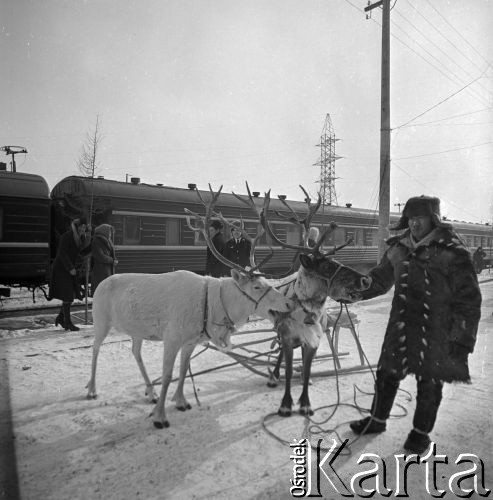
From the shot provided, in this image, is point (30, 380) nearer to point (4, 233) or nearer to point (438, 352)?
point (438, 352)

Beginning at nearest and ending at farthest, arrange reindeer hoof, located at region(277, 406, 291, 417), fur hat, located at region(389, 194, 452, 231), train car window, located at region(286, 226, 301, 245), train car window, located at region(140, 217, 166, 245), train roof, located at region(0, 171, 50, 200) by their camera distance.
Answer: fur hat, located at region(389, 194, 452, 231) < reindeer hoof, located at region(277, 406, 291, 417) < train roof, located at region(0, 171, 50, 200) < train car window, located at region(140, 217, 166, 245) < train car window, located at region(286, 226, 301, 245)

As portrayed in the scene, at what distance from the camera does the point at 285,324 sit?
3186 millimetres

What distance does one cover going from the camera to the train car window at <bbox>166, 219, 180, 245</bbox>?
403 inches

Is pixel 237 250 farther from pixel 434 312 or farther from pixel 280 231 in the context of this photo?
pixel 280 231

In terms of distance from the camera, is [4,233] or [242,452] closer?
[242,452]

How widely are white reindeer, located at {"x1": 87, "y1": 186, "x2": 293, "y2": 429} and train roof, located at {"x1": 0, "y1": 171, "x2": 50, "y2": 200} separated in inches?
242

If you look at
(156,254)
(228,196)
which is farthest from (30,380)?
(228,196)

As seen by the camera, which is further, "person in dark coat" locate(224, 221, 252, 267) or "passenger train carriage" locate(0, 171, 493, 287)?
"passenger train carriage" locate(0, 171, 493, 287)

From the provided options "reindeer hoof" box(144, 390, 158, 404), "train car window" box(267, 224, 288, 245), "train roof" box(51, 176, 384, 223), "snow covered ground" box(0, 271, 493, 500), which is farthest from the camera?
"train car window" box(267, 224, 288, 245)

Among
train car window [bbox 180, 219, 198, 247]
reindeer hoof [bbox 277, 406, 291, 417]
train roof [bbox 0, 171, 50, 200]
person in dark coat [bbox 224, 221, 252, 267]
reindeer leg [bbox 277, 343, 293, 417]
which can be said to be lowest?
reindeer hoof [bbox 277, 406, 291, 417]

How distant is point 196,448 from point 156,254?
754cm

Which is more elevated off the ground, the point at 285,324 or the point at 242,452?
the point at 285,324

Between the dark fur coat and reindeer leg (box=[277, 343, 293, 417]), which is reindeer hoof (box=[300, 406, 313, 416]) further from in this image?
the dark fur coat

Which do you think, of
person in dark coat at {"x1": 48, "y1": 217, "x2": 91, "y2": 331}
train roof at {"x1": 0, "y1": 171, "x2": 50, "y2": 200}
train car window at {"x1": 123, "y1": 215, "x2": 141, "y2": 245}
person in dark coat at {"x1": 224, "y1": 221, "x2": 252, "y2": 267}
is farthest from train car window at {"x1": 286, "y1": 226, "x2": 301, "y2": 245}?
person in dark coat at {"x1": 48, "y1": 217, "x2": 91, "y2": 331}
